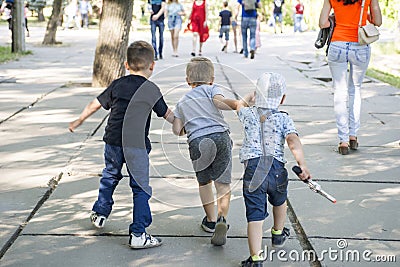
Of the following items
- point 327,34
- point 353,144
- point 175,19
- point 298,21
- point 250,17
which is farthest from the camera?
point 298,21

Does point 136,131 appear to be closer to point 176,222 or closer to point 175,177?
point 176,222

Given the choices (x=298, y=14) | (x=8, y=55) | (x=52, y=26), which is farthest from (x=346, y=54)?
(x=298, y=14)

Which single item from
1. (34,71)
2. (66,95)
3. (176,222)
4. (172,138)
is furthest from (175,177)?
(34,71)

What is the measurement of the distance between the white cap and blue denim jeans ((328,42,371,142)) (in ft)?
10.2

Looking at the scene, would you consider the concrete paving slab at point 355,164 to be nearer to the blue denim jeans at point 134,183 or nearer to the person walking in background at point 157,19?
the blue denim jeans at point 134,183

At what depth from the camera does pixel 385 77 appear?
14.6 metres

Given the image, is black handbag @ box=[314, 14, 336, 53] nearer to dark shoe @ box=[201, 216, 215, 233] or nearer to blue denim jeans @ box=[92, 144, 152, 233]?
dark shoe @ box=[201, 216, 215, 233]

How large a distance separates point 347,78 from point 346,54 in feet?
1.48

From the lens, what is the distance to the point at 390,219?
5188mm

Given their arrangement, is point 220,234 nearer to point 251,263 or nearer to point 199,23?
point 251,263

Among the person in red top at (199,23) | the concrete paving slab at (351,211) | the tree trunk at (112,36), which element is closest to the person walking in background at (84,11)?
the person in red top at (199,23)

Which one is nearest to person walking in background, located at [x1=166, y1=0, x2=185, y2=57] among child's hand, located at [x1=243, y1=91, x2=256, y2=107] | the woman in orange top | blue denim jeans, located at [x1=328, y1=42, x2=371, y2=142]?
blue denim jeans, located at [x1=328, y1=42, x2=371, y2=142]

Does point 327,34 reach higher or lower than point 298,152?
higher

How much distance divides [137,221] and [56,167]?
219cm
